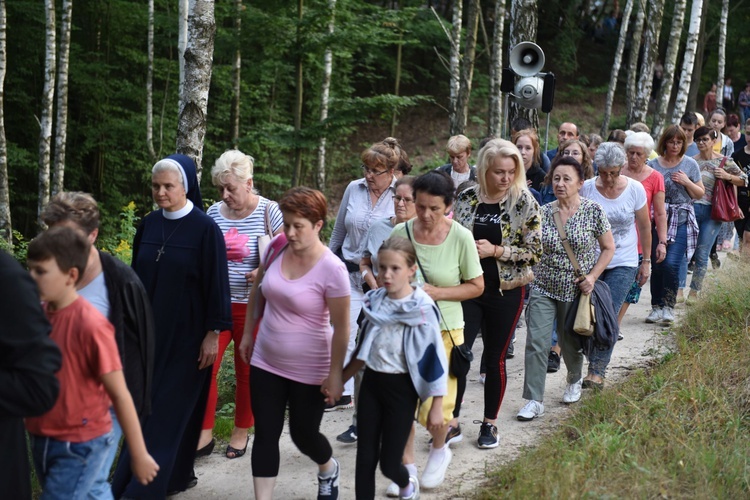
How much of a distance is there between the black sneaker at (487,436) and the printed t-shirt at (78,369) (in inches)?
127

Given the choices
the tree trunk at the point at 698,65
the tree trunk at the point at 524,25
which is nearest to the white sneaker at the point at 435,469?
the tree trunk at the point at 524,25

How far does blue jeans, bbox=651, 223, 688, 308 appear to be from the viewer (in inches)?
378

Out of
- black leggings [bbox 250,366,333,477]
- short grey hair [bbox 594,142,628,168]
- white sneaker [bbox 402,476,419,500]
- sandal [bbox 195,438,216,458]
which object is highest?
short grey hair [bbox 594,142,628,168]

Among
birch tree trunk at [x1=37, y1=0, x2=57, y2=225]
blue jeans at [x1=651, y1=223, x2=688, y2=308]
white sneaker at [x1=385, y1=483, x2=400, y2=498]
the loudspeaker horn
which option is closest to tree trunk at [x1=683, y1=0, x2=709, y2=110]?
the loudspeaker horn

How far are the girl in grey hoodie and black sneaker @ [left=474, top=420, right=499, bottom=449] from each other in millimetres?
1490

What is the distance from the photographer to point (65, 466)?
3.62 m

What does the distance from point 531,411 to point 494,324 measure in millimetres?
1140

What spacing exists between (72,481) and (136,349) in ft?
2.56

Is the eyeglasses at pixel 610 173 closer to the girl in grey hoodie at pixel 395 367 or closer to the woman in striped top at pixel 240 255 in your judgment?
the woman in striped top at pixel 240 255

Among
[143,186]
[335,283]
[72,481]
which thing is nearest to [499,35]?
[143,186]

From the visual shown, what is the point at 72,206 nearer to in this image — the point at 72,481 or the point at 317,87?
the point at 72,481

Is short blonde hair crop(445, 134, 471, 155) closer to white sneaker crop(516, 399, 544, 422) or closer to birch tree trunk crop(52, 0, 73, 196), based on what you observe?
white sneaker crop(516, 399, 544, 422)

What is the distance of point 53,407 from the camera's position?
3482mm

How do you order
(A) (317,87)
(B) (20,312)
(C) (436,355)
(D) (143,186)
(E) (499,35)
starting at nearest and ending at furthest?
(B) (20,312)
(C) (436,355)
(E) (499,35)
(D) (143,186)
(A) (317,87)
